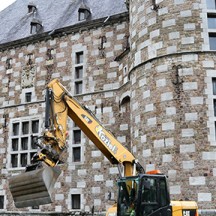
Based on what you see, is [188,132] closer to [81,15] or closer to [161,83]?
[161,83]

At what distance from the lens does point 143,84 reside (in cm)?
1380

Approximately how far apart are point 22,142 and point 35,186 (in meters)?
10.2

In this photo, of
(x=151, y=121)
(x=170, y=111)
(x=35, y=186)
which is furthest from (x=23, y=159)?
(x=35, y=186)

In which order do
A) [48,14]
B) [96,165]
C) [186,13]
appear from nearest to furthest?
1. [186,13]
2. [96,165]
3. [48,14]

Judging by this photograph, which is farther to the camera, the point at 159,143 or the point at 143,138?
the point at 143,138

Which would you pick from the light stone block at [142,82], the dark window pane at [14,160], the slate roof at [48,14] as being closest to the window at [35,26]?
the slate roof at [48,14]

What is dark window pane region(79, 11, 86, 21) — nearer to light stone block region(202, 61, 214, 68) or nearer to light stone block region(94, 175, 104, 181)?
light stone block region(94, 175, 104, 181)

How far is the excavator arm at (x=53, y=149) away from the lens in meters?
8.67

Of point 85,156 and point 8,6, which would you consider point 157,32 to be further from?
point 8,6

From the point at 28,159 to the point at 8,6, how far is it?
11142 millimetres

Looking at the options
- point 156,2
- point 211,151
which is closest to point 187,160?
point 211,151

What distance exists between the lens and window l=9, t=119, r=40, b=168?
1827 cm

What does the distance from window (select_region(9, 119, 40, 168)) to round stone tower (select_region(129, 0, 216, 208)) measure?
5.97m

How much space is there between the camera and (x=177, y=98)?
12.9m
